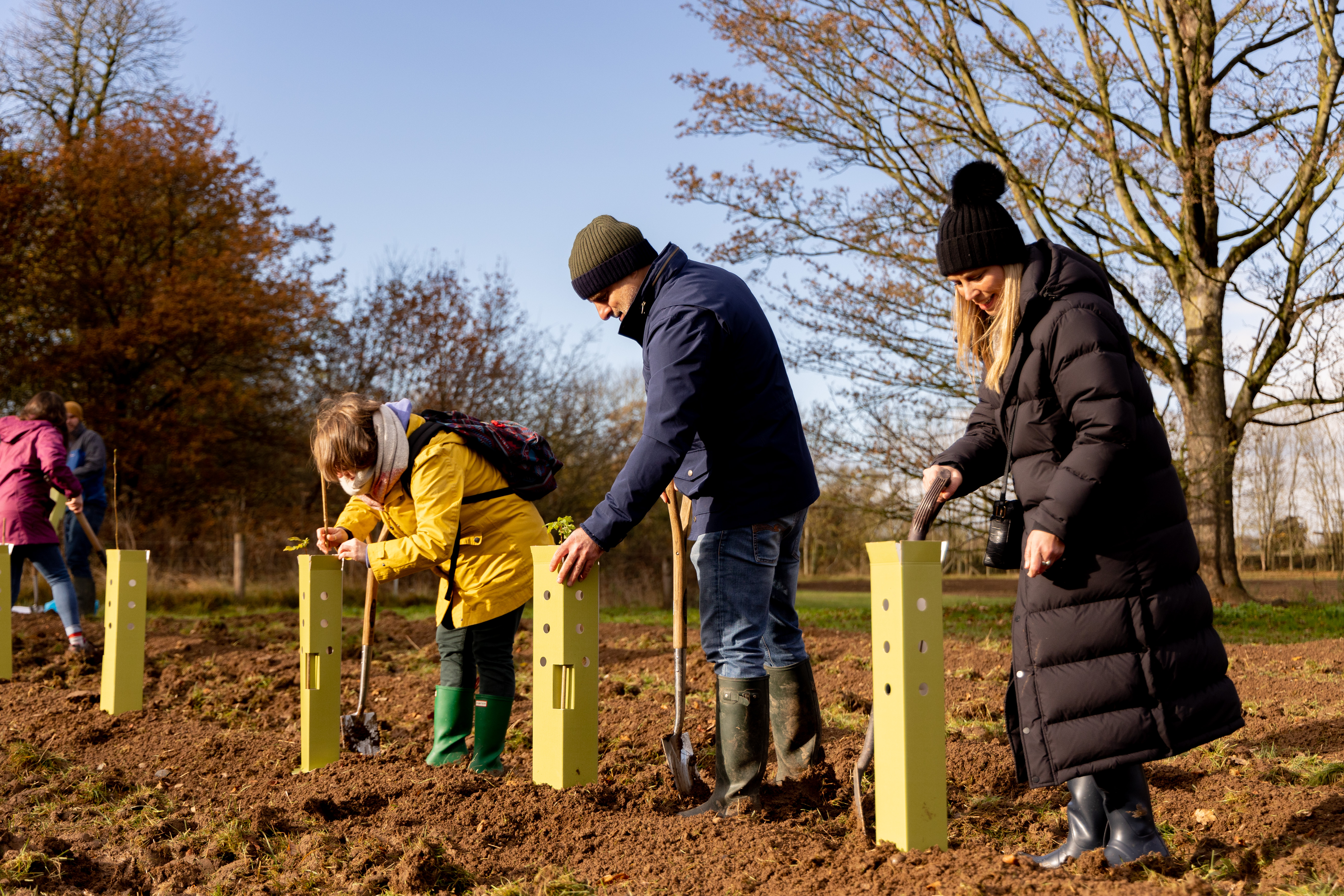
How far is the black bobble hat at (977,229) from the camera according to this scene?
9.05 feet

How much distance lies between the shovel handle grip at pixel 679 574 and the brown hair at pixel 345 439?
46.7 inches

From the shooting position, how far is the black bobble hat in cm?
276

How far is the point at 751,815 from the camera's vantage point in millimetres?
3080

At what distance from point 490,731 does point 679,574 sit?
40.9 inches

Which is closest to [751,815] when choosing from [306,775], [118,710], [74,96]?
[306,775]

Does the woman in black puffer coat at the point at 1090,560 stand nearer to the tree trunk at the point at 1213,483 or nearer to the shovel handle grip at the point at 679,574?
the shovel handle grip at the point at 679,574

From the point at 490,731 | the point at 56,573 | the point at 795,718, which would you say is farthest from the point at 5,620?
the point at 795,718

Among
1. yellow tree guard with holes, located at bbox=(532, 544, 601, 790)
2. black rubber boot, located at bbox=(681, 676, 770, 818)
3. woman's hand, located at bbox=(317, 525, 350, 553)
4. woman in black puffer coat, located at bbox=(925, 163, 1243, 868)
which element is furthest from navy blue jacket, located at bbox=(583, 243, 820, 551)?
woman's hand, located at bbox=(317, 525, 350, 553)

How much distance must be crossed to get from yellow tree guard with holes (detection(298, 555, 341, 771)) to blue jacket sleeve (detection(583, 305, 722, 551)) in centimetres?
160

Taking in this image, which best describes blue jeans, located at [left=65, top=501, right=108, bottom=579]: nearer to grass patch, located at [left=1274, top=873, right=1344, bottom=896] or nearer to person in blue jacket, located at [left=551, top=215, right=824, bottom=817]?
person in blue jacket, located at [left=551, top=215, right=824, bottom=817]

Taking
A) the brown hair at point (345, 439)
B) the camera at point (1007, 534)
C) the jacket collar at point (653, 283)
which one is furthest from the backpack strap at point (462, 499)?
the camera at point (1007, 534)

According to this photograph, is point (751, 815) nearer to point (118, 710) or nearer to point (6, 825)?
point (6, 825)

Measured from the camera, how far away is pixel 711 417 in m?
3.30

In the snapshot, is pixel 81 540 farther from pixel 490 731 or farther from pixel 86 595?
pixel 490 731
